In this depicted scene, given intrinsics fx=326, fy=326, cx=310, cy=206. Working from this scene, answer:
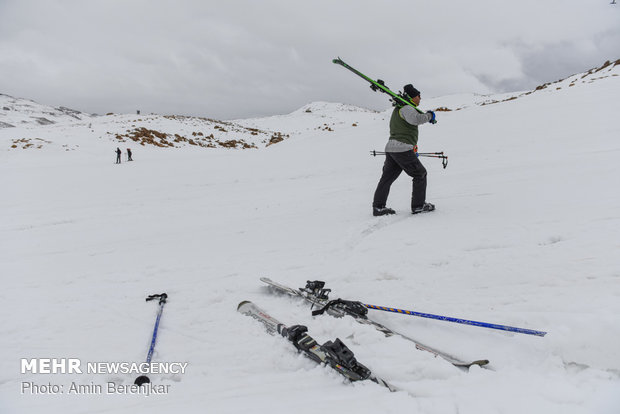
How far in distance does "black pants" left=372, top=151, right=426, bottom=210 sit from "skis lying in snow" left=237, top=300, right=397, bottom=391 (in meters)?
3.55

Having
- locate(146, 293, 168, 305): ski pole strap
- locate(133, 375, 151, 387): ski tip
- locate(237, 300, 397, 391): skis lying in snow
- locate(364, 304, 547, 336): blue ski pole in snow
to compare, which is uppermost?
locate(364, 304, 547, 336): blue ski pole in snow

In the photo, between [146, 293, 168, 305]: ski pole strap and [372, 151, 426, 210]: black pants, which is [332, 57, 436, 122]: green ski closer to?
[372, 151, 426, 210]: black pants

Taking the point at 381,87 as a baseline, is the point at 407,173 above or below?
below

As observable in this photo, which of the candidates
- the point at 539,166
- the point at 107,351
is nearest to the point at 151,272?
the point at 107,351

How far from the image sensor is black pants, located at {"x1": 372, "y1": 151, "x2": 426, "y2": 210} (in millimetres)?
5543

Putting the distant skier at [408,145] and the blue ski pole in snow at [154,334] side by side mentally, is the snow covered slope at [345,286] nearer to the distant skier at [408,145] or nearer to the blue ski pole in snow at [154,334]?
the blue ski pole in snow at [154,334]

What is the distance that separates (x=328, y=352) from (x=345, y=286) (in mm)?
1469

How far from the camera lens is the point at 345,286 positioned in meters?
3.88

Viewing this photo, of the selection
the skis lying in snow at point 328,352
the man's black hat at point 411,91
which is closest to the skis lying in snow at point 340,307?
the skis lying in snow at point 328,352

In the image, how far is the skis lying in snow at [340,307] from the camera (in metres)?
2.50

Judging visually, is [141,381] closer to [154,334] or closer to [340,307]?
[154,334]

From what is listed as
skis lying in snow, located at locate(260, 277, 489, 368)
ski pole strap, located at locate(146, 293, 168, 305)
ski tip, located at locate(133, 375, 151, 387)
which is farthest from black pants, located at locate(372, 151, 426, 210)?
ski tip, located at locate(133, 375, 151, 387)

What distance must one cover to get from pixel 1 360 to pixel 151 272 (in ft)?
6.41

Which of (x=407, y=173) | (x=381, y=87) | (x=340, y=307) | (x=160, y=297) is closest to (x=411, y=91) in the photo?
(x=381, y=87)
